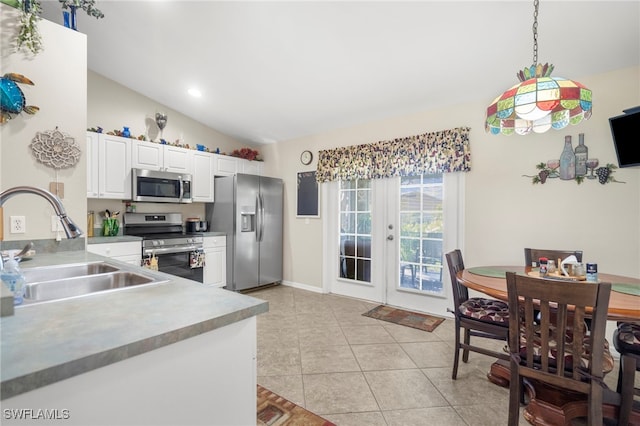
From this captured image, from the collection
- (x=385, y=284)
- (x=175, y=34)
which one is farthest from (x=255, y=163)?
(x=385, y=284)

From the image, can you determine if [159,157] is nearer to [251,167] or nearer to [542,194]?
[251,167]

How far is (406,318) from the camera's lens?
11.3 feet

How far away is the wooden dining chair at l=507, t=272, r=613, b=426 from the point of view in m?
1.34

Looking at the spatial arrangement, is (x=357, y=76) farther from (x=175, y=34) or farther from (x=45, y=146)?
(x=45, y=146)

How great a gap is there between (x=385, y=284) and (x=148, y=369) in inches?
137

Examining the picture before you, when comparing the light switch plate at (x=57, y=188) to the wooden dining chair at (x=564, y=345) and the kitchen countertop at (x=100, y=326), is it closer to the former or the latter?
the kitchen countertop at (x=100, y=326)

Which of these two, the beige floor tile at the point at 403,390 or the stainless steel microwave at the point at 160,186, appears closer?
the beige floor tile at the point at 403,390

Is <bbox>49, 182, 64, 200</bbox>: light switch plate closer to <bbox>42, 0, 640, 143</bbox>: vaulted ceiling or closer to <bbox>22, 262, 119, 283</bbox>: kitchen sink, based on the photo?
<bbox>22, 262, 119, 283</bbox>: kitchen sink

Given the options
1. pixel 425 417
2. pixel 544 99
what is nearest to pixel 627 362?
pixel 425 417

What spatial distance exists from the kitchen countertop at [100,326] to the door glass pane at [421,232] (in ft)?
9.72

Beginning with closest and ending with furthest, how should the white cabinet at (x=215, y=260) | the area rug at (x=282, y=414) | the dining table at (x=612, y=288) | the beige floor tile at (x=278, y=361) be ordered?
1. the dining table at (x=612, y=288)
2. the area rug at (x=282, y=414)
3. the beige floor tile at (x=278, y=361)
4. the white cabinet at (x=215, y=260)

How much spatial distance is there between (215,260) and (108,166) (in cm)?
177

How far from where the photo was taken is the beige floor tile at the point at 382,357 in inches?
95.2

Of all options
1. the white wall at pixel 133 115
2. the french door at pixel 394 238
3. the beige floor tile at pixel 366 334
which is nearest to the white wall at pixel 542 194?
the french door at pixel 394 238
